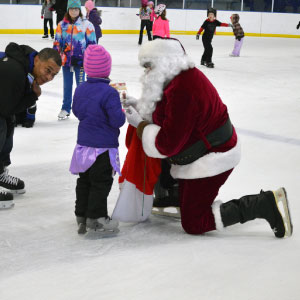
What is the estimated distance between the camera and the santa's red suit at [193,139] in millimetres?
2930

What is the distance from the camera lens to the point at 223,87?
28.8ft

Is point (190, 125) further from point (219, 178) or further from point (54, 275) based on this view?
point (54, 275)

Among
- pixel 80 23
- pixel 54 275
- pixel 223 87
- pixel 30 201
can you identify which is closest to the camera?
pixel 54 275

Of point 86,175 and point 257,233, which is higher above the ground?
point 86,175

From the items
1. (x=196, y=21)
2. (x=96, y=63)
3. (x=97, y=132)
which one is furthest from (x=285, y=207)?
(x=196, y=21)

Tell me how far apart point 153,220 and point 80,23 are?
321 cm

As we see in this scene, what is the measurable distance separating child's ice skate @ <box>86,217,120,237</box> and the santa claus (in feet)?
1.20

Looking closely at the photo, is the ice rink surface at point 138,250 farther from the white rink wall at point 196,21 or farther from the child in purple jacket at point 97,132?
the white rink wall at point 196,21

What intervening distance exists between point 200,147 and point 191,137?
7 cm

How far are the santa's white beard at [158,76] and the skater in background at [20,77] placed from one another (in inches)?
23.2

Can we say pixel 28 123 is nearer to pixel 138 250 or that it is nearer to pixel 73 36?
pixel 73 36

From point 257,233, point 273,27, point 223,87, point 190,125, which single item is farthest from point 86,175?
point 273,27

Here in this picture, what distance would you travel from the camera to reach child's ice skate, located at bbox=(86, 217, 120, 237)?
311cm

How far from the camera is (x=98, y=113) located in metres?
Answer: 3.01
